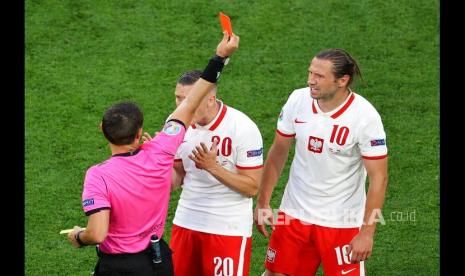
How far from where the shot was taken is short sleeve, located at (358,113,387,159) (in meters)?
6.13

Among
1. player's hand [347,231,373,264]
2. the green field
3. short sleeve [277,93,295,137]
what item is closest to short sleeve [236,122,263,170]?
short sleeve [277,93,295,137]

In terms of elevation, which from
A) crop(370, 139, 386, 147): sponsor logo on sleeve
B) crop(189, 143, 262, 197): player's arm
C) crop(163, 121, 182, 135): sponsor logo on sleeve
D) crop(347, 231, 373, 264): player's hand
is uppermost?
crop(163, 121, 182, 135): sponsor logo on sleeve

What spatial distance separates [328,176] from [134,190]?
1655 millimetres

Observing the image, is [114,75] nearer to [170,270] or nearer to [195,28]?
[195,28]

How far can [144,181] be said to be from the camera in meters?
5.19

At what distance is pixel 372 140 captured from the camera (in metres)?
6.14

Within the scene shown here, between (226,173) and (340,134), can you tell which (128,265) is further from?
→ (340,134)

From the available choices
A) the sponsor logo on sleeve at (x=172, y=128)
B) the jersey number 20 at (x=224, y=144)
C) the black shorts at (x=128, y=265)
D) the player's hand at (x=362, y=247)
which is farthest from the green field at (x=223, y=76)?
the sponsor logo on sleeve at (x=172, y=128)

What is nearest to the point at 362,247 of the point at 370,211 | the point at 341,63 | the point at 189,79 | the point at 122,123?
the point at 370,211

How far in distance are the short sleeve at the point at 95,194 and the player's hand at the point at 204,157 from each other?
0.84 m

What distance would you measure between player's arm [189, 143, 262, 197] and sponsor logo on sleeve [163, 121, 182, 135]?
1.28ft

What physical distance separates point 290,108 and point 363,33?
5026 millimetres

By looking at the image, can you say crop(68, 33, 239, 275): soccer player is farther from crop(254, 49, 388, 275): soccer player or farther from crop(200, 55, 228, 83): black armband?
crop(254, 49, 388, 275): soccer player

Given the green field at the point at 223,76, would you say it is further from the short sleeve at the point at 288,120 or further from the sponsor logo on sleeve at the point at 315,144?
the sponsor logo on sleeve at the point at 315,144
